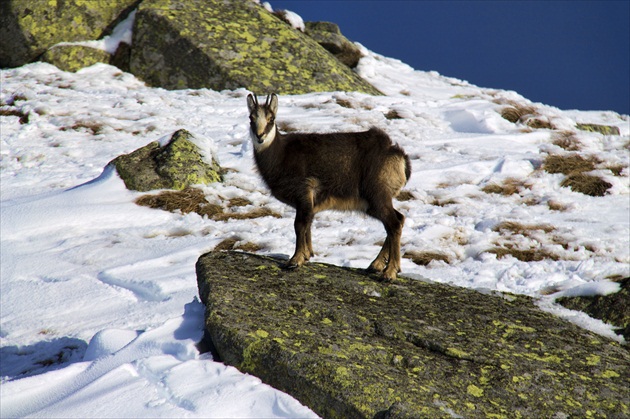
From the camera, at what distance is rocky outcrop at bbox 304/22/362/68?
25672mm

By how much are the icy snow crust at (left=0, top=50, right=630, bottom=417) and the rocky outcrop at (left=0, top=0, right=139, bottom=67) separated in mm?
1086

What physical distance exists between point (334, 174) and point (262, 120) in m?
1.00

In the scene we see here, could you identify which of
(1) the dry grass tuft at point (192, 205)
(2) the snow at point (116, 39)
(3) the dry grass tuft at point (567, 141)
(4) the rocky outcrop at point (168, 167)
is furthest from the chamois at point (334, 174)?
(2) the snow at point (116, 39)

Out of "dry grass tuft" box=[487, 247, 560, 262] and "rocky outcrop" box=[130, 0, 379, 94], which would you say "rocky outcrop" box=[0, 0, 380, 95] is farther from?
"dry grass tuft" box=[487, 247, 560, 262]

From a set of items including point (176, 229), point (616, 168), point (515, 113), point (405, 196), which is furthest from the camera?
point (515, 113)

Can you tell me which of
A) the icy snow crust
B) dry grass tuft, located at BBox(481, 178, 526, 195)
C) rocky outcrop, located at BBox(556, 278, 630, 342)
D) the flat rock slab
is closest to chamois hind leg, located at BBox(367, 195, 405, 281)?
the flat rock slab

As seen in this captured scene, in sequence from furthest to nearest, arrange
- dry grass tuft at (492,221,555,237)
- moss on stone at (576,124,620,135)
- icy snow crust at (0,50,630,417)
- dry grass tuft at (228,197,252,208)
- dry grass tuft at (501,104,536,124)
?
moss on stone at (576,124,620,135) → dry grass tuft at (501,104,536,124) → dry grass tuft at (228,197,252,208) → dry grass tuft at (492,221,555,237) → icy snow crust at (0,50,630,417)

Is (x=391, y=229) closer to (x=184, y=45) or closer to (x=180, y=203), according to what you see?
(x=180, y=203)

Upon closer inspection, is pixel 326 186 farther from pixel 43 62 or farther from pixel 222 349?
pixel 43 62

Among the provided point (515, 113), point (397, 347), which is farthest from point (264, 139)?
point (515, 113)

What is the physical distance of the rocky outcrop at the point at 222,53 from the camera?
68.0 feet

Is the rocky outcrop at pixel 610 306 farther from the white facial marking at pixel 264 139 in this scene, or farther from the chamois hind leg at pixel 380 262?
the white facial marking at pixel 264 139

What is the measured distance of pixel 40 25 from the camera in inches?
853

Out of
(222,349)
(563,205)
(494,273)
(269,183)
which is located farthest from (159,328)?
(563,205)
